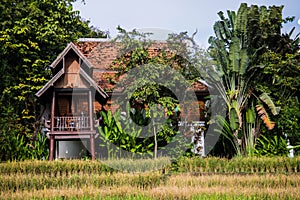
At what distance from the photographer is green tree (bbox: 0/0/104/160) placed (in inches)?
602

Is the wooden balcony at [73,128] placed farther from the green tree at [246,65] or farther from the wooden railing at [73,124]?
the green tree at [246,65]

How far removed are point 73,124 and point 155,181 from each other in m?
5.55

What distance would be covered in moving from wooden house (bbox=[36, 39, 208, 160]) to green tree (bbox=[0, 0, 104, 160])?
0.83m

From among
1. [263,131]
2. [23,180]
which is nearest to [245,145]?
[263,131]

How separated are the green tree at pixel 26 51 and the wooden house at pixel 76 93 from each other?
2.72 ft

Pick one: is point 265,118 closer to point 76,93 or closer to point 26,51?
point 76,93

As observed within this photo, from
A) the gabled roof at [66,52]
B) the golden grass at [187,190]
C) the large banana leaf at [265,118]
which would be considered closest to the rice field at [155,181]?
the golden grass at [187,190]

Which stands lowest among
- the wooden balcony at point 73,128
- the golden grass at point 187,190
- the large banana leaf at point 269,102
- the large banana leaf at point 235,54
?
the golden grass at point 187,190

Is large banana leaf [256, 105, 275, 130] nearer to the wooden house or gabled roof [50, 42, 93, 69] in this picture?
the wooden house

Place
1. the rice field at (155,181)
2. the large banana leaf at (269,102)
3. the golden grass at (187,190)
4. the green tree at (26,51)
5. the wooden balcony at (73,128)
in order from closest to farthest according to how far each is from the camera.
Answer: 1. the golden grass at (187,190)
2. the rice field at (155,181)
3. the large banana leaf at (269,102)
4. the wooden balcony at (73,128)
5. the green tree at (26,51)

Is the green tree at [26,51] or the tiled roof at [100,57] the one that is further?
the tiled roof at [100,57]

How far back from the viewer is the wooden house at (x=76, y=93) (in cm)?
1339

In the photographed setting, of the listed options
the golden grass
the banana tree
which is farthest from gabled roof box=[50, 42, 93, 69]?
the golden grass

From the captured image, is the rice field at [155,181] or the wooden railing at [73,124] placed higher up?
the wooden railing at [73,124]
